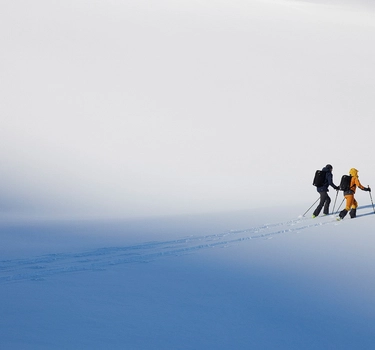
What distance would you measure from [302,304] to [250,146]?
54.5ft

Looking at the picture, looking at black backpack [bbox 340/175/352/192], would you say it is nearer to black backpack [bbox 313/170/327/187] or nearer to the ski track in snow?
black backpack [bbox 313/170/327/187]

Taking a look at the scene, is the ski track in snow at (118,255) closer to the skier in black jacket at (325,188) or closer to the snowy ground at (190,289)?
the snowy ground at (190,289)

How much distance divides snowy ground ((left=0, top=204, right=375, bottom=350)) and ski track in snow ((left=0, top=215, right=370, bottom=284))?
0.7 inches

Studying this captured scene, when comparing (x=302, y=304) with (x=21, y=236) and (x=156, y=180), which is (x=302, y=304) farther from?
(x=156, y=180)

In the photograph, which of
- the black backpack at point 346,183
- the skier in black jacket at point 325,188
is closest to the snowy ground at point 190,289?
the black backpack at point 346,183

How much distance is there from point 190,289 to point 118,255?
2270mm

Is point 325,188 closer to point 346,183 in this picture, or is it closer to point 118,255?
point 346,183

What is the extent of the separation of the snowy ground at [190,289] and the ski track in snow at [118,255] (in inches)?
0.7

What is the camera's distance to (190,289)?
6602 mm

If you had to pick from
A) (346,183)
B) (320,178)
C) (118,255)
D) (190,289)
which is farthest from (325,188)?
(190,289)

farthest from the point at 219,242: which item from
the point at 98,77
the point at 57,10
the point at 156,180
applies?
the point at 57,10

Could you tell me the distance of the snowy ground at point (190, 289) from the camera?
5137 millimetres

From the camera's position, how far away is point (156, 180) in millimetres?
18781

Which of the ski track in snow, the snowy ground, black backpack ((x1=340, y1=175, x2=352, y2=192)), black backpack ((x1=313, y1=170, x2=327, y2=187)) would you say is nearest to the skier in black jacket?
black backpack ((x1=313, y1=170, x2=327, y2=187))
